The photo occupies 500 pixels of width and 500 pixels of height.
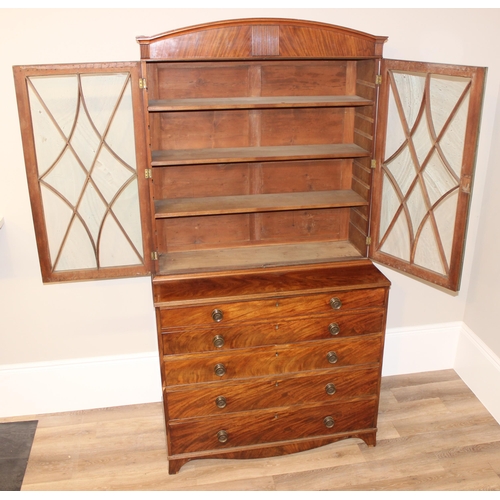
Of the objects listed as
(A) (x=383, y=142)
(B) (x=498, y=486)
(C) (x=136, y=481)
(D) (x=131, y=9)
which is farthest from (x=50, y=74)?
(B) (x=498, y=486)

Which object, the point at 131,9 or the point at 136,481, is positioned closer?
the point at 131,9

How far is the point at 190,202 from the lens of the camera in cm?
244

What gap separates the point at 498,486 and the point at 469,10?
2104mm

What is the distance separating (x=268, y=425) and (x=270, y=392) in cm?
17

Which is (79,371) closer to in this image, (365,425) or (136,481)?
(136,481)

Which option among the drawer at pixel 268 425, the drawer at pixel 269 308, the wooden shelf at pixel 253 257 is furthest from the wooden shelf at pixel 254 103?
the drawer at pixel 268 425

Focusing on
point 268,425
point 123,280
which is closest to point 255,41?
point 123,280

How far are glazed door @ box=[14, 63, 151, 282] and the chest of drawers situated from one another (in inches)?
10.8

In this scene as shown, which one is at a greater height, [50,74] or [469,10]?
[469,10]

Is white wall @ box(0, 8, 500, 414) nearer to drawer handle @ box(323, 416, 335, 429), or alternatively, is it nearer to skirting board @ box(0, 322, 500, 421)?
skirting board @ box(0, 322, 500, 421)

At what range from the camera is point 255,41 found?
2.11 metres

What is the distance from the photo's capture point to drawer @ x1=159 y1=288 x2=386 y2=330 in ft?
7.39

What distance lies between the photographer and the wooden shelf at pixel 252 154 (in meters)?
2.23

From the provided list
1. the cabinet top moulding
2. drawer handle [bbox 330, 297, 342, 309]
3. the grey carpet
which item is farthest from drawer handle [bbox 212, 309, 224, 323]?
the grey carpet
